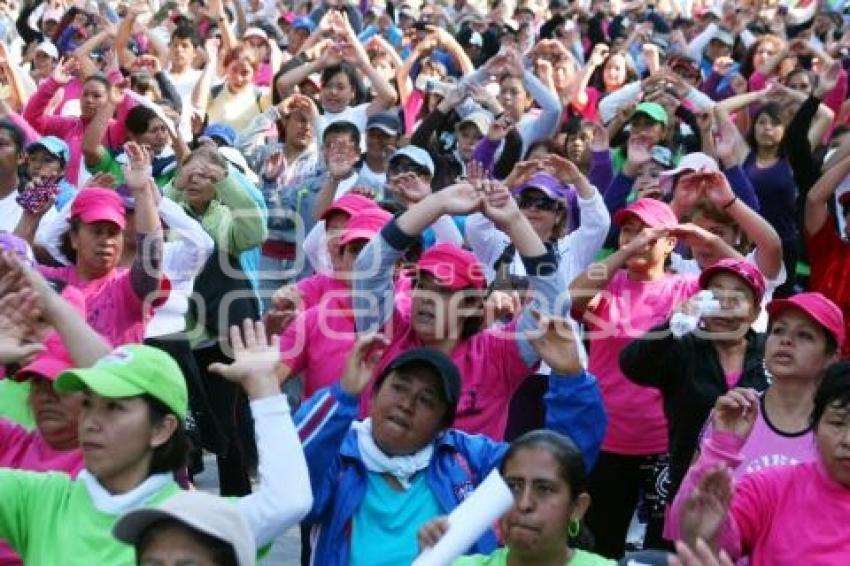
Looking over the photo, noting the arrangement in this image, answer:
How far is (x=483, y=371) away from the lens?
19.2 ft

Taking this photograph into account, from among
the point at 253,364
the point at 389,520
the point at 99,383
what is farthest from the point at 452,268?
the point at 99,383

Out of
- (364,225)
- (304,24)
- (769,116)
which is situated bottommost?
(364,225)

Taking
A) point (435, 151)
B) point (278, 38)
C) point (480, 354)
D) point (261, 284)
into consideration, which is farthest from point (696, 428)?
point (278, 38)

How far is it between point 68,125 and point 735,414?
6634 millimetres

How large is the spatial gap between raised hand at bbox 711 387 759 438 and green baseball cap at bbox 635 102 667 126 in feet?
18.0

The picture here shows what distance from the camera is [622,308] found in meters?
6.66

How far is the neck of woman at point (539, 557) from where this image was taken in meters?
4.10

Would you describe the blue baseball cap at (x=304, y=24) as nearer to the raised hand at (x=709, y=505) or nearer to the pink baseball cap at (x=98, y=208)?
the pink baseball cap at (x=98, y=208)

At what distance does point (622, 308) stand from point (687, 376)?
3.23 ft

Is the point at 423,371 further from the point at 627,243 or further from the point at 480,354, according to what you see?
the point at 627,243

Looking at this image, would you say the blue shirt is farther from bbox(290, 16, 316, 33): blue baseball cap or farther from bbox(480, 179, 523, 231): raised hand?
bbox(290, 16, 316, 33): blue baseball cap

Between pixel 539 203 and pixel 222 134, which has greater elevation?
pixel 222 134

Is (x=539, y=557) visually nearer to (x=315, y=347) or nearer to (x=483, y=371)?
(x=483, y=371)

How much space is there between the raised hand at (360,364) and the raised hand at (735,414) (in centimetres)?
88
